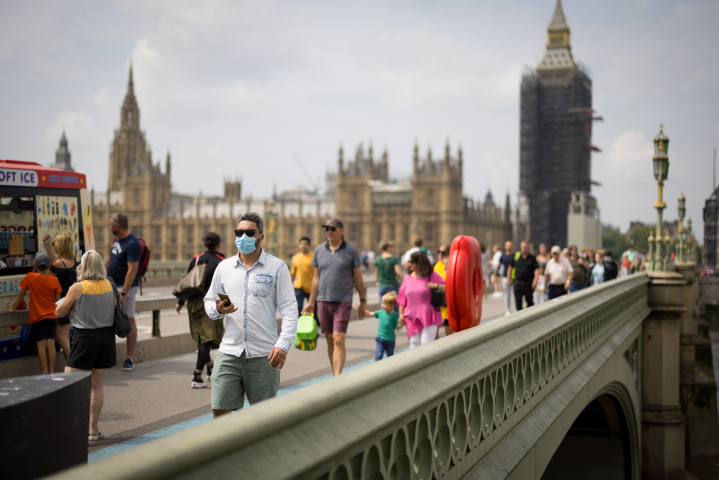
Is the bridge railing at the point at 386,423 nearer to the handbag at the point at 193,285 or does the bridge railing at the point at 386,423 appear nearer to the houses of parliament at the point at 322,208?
the handbag at the point at 193,285

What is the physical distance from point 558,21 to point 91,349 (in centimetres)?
10246

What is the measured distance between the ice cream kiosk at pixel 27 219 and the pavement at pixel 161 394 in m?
1.22

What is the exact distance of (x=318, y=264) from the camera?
7602mm

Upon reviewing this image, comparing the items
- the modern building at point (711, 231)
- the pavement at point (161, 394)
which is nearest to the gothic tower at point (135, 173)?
the modern building at point (711, 231)

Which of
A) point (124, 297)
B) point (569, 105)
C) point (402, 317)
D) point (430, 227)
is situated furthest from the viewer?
point (430, 227)

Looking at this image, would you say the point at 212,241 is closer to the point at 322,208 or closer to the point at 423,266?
the point at 423,266

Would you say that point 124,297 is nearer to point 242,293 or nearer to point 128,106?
point 242,293

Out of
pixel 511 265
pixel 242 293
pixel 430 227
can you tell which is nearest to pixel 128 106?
pixel 430 227

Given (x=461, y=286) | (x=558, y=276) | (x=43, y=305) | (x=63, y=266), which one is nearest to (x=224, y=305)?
(x=461, y=286)

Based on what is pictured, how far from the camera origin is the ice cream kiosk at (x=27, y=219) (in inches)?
290

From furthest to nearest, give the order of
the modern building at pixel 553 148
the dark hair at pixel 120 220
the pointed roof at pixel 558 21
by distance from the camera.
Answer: the pointed roof at pixel 558 21 < the modern building at pixel 553 148 < the dark hair at pixel 120 220

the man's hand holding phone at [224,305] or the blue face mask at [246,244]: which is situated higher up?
the blue face mask at [246,244]

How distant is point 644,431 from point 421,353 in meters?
14.3

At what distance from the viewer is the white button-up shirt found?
4.27m
